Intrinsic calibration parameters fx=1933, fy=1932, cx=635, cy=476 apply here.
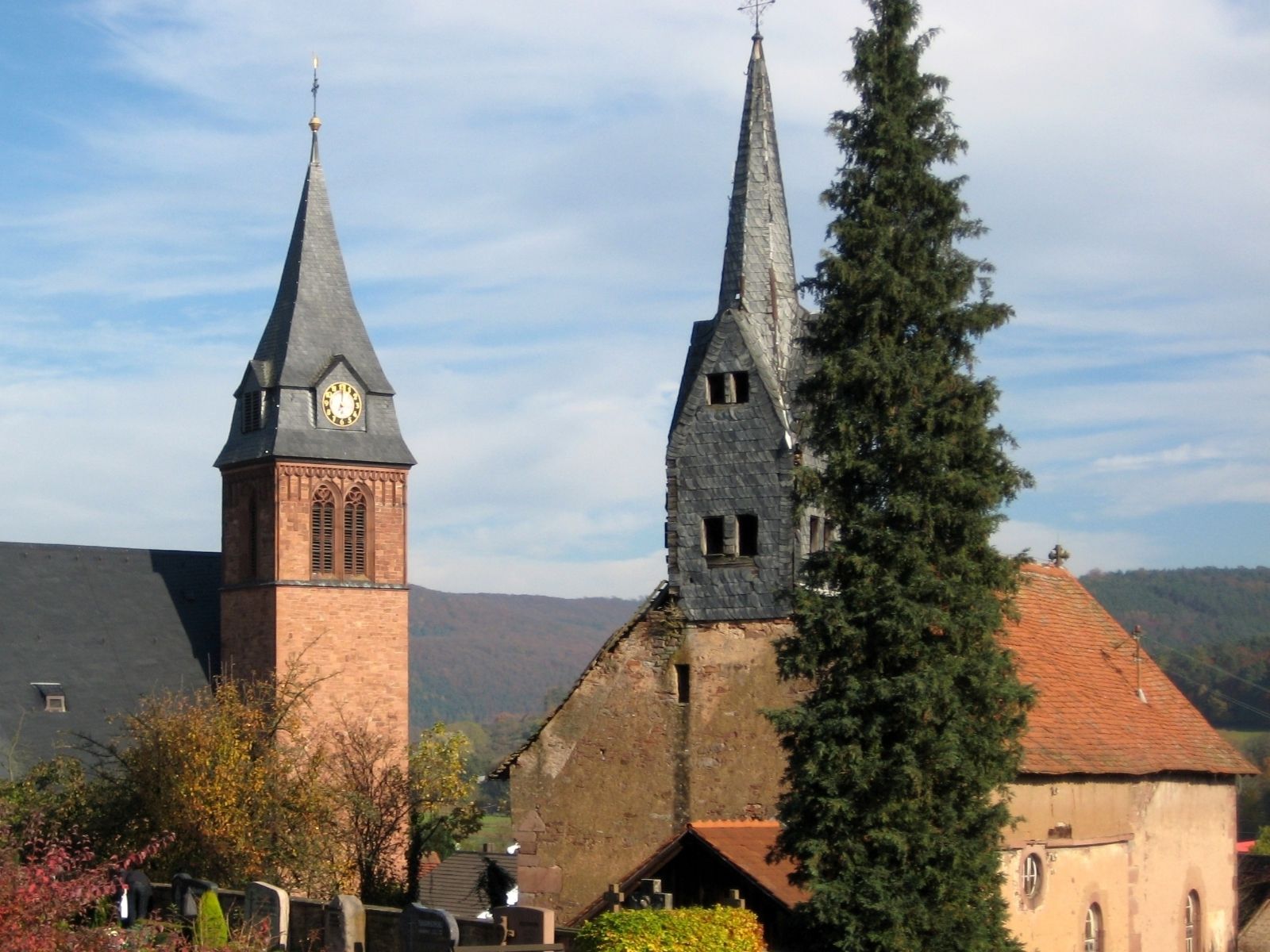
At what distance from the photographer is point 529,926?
2266 cm

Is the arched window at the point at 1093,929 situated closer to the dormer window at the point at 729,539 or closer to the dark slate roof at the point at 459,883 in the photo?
the dormer window at the point at 729,539

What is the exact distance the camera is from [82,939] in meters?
17.9

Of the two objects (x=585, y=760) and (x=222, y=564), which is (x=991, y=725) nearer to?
(x=585, y=760)

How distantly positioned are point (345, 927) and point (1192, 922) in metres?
16.8

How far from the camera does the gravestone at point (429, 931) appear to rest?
21969mm

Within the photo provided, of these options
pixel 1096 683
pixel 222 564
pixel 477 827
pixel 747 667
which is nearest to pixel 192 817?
pixel 477 827

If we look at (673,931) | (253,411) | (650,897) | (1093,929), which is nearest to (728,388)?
(650,897)

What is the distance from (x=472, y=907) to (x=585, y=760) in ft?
76.0

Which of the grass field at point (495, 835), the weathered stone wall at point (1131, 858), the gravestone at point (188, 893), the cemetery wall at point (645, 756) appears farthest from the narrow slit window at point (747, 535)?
the grass field at point (495, 835)

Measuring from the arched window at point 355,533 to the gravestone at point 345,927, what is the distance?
30597 mm

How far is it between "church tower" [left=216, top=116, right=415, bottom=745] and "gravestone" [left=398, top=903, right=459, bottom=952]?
30.2 m

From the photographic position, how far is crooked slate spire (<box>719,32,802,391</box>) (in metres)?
30.3

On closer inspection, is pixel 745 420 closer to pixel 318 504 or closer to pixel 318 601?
pixel 318 601

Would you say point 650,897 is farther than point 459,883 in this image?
No
